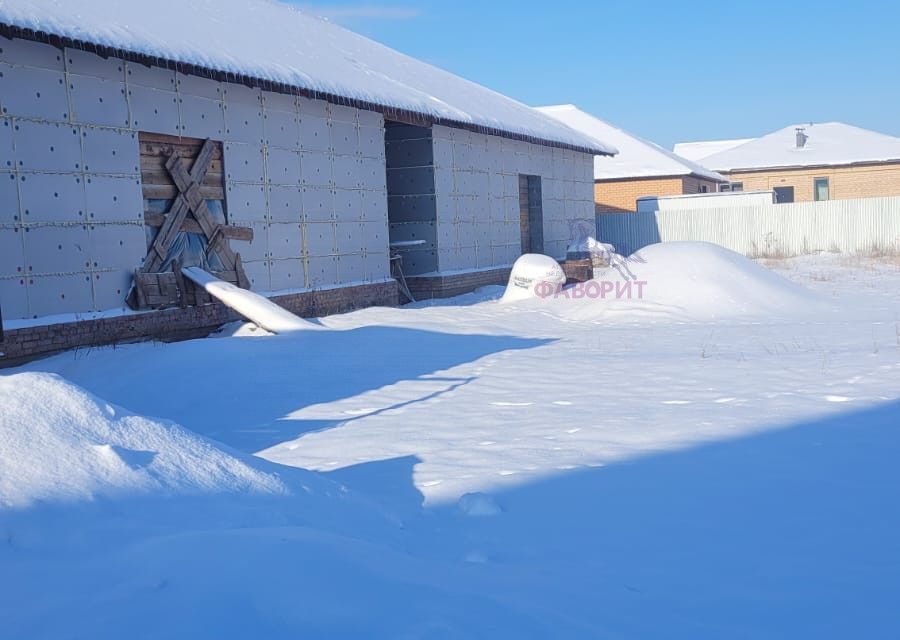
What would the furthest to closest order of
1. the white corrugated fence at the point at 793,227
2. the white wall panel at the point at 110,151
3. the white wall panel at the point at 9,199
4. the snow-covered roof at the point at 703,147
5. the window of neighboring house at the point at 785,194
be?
the snow-covered roof at the point at 703,147, the window of neighboring house at the point at 785,194, the white corrugated fence at the point at 793,227, the white wall panel at the point at 110,151, the white wall panel at the point at 9,199

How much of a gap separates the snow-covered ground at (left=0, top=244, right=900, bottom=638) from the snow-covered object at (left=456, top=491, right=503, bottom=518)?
1 centimetres

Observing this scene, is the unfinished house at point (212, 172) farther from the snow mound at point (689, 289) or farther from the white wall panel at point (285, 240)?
the snow mound at point (689, 289)

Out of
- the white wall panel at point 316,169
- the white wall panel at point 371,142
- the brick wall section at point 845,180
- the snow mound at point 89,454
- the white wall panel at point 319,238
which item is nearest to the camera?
the snow mound at point 89,454

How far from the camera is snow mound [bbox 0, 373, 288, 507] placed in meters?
3.56

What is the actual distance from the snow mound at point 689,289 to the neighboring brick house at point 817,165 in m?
23.4

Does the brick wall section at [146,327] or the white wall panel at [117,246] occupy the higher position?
the white wall panel at [117,246]

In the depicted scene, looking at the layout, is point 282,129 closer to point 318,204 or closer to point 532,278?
point 318,204

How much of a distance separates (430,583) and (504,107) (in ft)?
68.1

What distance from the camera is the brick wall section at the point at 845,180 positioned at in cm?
3750

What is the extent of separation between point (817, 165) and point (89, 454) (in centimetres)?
3907

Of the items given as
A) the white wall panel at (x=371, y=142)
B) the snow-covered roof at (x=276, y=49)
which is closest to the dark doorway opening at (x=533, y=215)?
the snow-covered roof at (x=276, y=49)

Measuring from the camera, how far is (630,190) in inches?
1361

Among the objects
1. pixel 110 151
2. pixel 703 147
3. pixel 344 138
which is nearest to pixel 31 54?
pixel 110 151

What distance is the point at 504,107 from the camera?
75.4 feet
